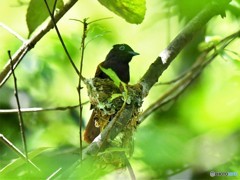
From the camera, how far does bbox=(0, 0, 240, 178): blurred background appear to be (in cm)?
174

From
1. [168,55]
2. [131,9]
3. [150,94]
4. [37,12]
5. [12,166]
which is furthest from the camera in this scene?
[150,94]

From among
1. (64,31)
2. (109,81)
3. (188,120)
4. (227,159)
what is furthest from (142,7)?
(64,31)

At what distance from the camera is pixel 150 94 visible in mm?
5758

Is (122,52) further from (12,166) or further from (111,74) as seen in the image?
(111,74)

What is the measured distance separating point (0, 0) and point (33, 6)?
8.73ft

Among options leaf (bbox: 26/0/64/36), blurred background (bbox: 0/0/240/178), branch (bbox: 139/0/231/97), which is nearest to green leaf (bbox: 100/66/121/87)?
blurred background (bbox: 0/0/240/178)

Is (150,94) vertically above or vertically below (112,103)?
above

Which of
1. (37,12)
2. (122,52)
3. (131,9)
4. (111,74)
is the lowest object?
(111,74)

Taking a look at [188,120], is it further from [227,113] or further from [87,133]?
[87,133]

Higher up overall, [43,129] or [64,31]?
[64,31]

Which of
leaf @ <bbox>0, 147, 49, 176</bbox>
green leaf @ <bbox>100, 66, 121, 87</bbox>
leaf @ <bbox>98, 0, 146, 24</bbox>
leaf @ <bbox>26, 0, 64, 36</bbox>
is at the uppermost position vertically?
leaf @ <bbox>26, 0, 64, 36</bbox>

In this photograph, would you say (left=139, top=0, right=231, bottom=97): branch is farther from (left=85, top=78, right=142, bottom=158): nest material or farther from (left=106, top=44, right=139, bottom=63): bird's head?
(left=106, top=44, right=139, bottom=63): bird's head

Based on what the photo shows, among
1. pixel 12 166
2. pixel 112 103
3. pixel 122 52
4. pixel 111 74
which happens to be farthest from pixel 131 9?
pixel 122 52

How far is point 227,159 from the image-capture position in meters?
2.89
